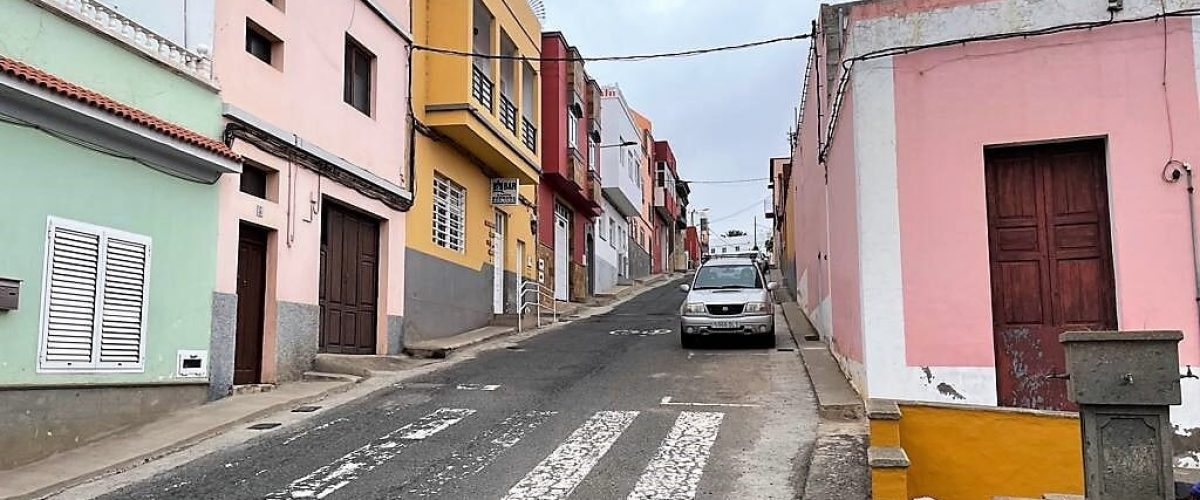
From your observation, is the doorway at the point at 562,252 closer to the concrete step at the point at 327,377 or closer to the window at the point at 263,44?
the concrete step at the point at 327,377

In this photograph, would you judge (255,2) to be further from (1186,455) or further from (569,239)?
(569,239)

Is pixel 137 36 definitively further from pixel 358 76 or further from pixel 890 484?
pixel 890 484

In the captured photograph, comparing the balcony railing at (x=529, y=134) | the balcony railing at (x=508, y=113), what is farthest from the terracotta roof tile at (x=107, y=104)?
the balcony railing at (x=529, y=134)

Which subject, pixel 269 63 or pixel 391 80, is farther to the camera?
pixel 391 80

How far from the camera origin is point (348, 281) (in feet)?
46.3

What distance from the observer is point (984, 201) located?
28.7 feet

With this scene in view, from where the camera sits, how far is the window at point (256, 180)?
37.2 feet

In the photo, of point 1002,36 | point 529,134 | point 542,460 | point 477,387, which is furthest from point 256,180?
point 529,134

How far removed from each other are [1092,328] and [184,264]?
31.7 ft

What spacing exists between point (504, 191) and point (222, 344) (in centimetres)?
1047

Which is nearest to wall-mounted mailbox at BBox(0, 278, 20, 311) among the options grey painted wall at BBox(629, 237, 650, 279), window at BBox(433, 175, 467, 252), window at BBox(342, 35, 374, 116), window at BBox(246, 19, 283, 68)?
window at BBox(246, 19, 283, 68)

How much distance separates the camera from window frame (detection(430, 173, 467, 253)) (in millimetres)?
17359

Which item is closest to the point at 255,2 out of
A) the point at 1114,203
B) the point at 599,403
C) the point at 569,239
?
the point at 599,403

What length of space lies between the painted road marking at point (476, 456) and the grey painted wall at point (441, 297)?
7.02 meters
